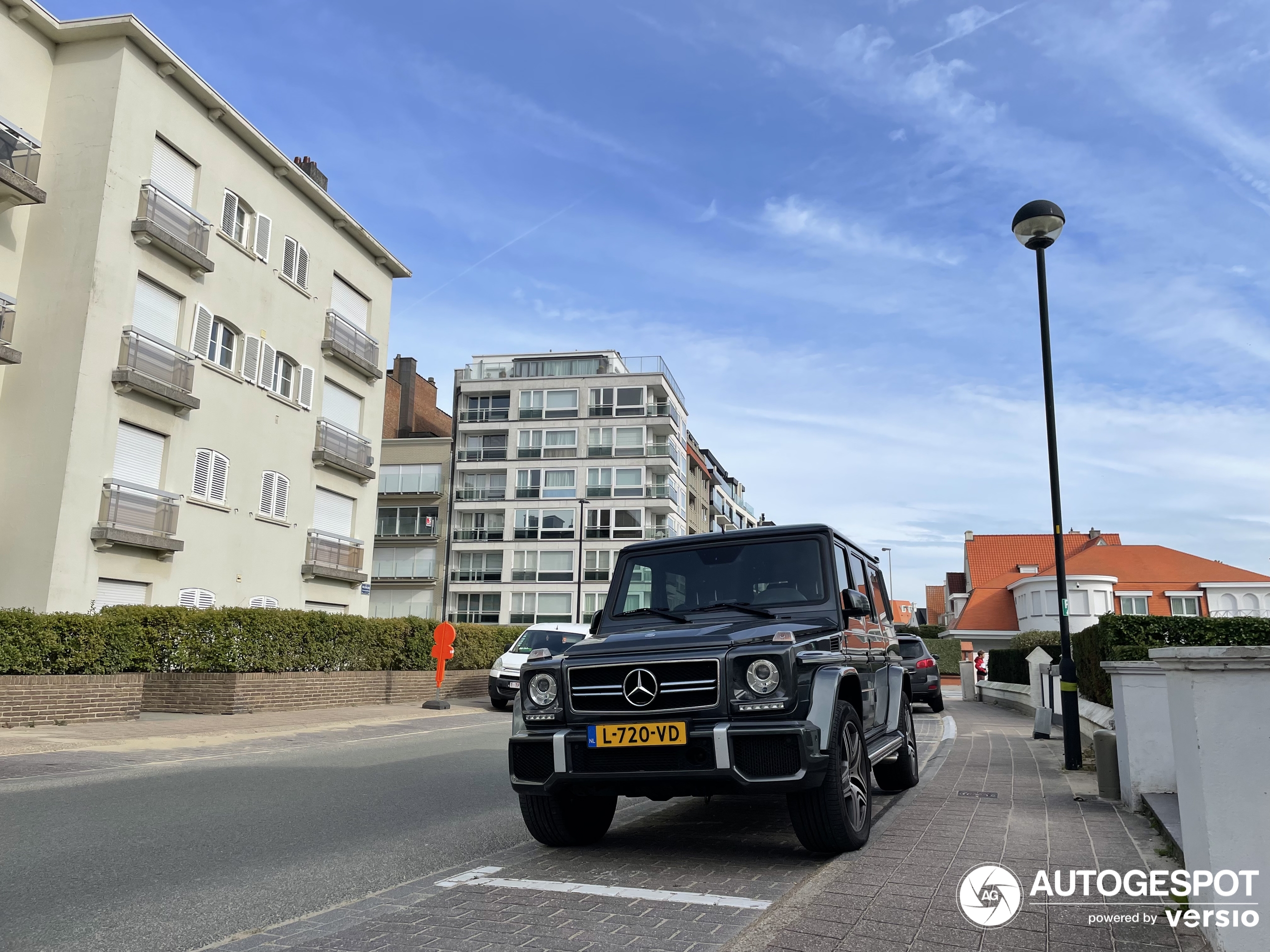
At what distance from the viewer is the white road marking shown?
4.85 meters

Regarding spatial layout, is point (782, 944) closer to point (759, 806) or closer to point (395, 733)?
point (759, 806)

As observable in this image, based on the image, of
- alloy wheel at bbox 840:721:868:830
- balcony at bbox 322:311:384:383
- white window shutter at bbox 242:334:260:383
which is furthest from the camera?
balcony at bbox 322:311:384:383

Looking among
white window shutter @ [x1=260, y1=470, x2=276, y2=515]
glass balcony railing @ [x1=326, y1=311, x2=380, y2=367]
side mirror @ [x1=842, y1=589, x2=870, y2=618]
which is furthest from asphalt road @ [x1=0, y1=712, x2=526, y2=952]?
glass balcony railing @ [x1=326, y1=311, x2=380, y2=367]

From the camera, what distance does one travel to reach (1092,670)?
15.3 m

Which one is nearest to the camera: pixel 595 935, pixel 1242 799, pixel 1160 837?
pixel 1242 799

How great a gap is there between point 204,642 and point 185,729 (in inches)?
138

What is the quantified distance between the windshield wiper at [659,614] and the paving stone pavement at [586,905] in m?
1.47

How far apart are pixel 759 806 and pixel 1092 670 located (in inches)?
371

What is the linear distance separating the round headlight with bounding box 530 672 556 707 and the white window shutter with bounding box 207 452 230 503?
22.2 meters

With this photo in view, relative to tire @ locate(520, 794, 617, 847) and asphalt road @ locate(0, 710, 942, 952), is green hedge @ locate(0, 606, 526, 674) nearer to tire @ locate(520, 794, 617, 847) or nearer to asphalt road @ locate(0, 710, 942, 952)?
asphalt road @ locate(0, 710, 942, 952)

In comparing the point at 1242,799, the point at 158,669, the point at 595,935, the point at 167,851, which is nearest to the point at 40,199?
the point at 158,669

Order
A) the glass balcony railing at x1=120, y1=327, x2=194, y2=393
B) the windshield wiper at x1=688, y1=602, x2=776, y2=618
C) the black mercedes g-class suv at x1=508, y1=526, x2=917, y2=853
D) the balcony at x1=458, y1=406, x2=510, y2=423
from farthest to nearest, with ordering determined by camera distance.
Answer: the balcony at x1=458, y1=406, x2=510, y2=423 < the glass balcony railing at x1=120, y1=327, x2=194, y2=393 < the windshield wiper at x1=688, y1=602, x2=776, y2=618 < the black mercedes g-class suv at x1=508, y1=526, x2=917, y2=853

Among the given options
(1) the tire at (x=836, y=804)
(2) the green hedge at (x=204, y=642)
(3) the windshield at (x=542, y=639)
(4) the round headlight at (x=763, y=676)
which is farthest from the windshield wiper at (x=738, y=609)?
(3) the windshield at (x=542, y=639)

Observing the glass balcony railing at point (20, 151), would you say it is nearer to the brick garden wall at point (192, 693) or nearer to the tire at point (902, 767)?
the brick garden wall at point (192, 693)
